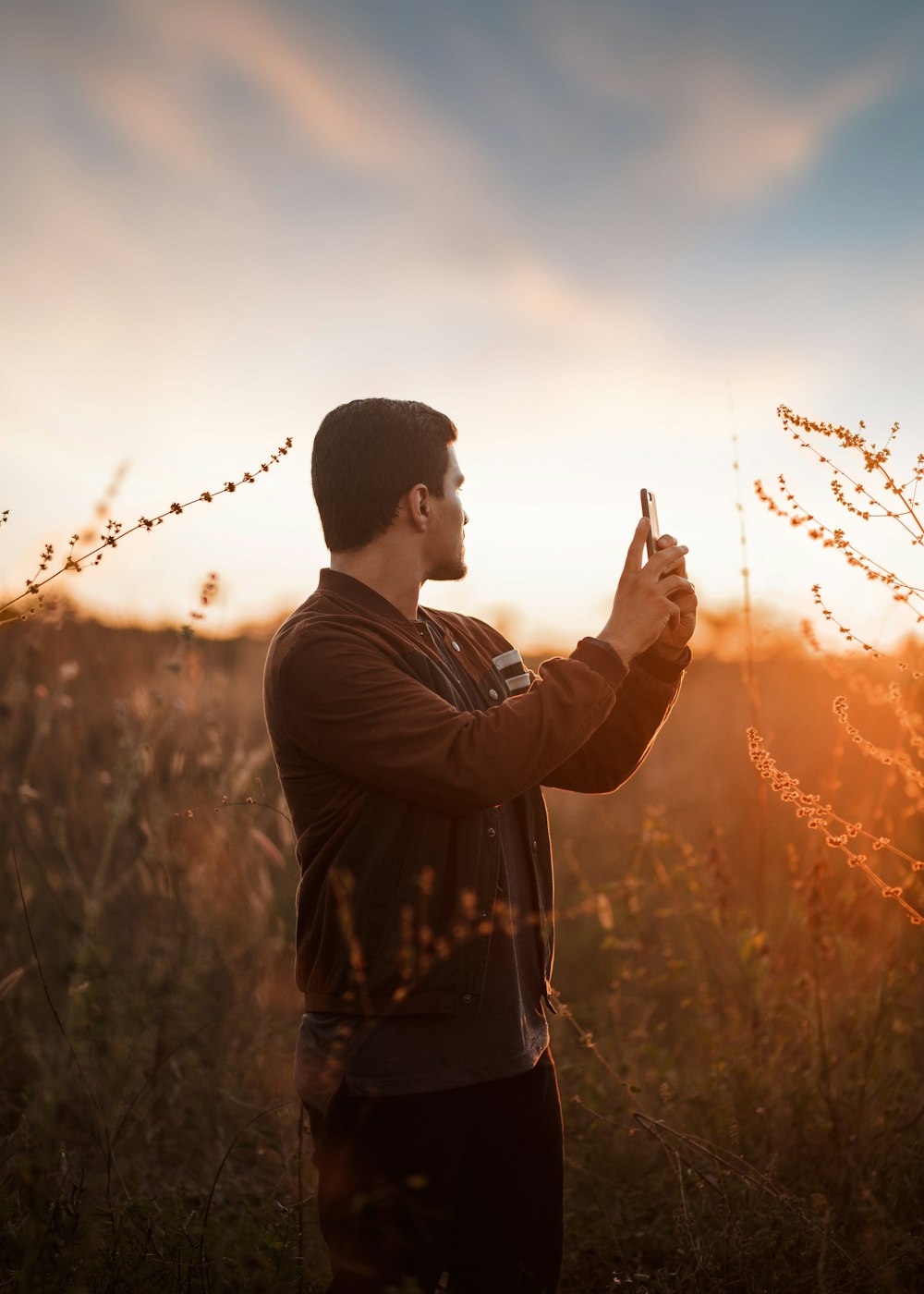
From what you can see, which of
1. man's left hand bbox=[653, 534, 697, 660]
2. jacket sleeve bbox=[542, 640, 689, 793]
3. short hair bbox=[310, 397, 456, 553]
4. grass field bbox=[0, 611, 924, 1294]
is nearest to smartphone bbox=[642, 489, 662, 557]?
man's left hand bbox=[653, 534, 697, 660]

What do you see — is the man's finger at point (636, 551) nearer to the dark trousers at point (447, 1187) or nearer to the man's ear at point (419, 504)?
the man's ear at point (419, 504)

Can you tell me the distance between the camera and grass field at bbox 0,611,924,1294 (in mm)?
2357

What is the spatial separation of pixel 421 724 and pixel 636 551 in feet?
2.08

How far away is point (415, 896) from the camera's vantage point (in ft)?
6.12

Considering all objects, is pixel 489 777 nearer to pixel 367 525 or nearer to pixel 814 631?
pixel 367 525

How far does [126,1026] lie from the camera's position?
405cm

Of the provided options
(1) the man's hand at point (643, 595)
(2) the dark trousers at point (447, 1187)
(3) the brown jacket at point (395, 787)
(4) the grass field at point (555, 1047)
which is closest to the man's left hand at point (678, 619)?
(1) the man's hand at point (643, 595)

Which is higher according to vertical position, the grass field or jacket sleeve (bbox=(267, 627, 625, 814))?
jacket sleeve (bbox=(267, 627, 625, 814))

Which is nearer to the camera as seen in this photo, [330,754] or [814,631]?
[330,754]

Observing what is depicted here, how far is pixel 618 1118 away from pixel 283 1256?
5.33 ft

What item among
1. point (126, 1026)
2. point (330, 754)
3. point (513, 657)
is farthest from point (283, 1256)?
point (126, 1026)

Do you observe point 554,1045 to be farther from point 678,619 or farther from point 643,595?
point 643,595

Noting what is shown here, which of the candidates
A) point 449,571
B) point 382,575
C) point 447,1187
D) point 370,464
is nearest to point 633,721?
point 449,571

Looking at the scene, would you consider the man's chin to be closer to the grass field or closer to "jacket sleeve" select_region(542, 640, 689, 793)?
"jacket sleeve" select_region(542, 640, 689, 793)
